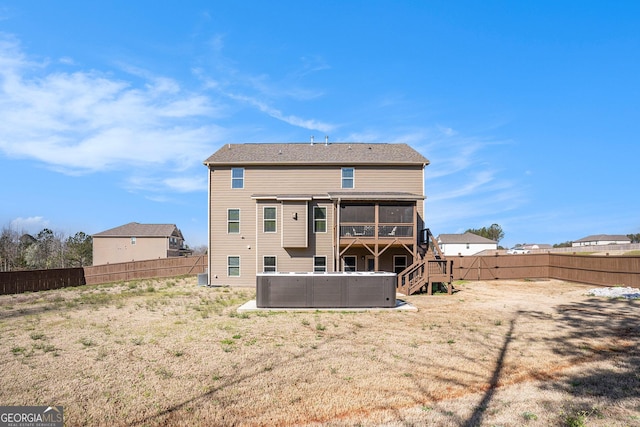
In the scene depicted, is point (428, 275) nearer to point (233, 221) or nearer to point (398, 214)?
point (398, 214)

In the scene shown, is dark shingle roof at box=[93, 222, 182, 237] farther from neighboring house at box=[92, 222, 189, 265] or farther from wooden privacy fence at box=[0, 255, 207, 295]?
wooden privacy fence at box=[0, 255, 207, 295]

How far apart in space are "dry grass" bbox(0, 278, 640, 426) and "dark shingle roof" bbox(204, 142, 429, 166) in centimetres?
1093

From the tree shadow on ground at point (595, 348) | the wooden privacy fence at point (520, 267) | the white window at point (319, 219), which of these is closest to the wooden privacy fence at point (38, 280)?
the white window at point (319, 219)

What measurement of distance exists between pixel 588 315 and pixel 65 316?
1753cm

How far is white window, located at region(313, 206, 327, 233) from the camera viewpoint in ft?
68.3

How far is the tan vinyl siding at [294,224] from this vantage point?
798 inches

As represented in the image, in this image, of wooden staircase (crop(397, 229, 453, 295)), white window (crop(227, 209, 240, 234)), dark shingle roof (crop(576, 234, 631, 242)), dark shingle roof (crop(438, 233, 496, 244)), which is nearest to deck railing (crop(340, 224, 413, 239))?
wooden staircase (crop(397, 229, 453, 295))

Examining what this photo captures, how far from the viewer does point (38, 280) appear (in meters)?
23.6

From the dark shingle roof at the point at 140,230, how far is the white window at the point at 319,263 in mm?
28926

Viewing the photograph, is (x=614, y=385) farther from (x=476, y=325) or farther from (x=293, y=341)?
(x=293, y=341)

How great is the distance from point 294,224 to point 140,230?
31581mm

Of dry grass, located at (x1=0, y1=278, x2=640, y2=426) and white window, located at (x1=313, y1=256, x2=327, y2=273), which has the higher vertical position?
white window, located at (x1=313, y1=256, x2=327, y2=273)

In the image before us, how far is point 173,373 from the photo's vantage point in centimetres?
648

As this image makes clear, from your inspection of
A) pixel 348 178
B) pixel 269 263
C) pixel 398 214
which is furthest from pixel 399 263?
pixel 269 263
